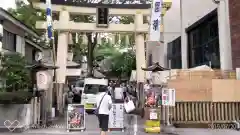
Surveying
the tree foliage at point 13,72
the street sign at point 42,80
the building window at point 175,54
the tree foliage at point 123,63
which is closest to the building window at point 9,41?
the tree foliage at point 13,72

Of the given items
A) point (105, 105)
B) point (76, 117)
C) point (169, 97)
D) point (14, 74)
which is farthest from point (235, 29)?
point (14, 74)

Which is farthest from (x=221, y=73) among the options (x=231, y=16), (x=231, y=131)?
(x=231, y=16)

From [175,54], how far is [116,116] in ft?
53.3

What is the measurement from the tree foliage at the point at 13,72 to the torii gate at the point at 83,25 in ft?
20.4

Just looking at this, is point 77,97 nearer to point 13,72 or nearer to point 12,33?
point 12,33

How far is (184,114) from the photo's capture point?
14.0 m

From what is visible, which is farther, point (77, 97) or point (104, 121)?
point (77, 97)

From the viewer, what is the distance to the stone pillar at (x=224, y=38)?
17.2 meters

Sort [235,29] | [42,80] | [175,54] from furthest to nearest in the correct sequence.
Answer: [175,54] → [235,29] → [42,80]

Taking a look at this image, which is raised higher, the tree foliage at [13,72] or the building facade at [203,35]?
the building facade at [203,35]

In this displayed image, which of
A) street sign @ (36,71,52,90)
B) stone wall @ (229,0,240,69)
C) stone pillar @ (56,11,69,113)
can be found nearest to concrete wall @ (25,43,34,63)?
stone pillar @ (56,11,69,113)

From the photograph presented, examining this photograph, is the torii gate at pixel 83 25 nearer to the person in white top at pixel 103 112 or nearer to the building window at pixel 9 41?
the building window at pixel 9 41

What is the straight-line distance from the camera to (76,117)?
42.8ft

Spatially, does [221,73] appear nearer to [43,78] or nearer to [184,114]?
[184,114]
